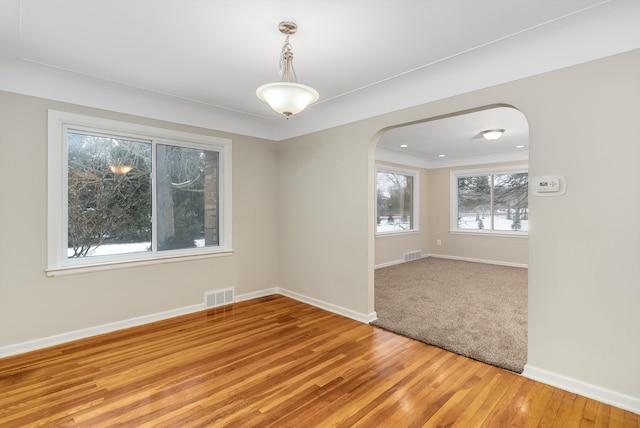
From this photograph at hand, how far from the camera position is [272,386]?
2.26 meters

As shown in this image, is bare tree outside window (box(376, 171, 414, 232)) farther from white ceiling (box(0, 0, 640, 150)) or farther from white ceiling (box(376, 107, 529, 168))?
white ceiling (box(0, 0, 640, 150))

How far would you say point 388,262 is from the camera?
6762 mm

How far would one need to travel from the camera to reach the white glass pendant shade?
77.0 inches

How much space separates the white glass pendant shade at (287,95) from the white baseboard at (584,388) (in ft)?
8.64

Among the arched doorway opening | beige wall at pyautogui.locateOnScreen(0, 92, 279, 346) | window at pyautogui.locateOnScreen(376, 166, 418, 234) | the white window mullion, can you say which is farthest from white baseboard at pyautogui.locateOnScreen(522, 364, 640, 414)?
window at pyautogui.locateOnScreen(376, 166, 418, 234)

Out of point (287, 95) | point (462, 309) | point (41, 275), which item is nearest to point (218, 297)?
point (41, 275)

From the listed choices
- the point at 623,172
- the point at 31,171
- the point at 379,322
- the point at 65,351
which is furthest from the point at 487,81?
the point at 65,351

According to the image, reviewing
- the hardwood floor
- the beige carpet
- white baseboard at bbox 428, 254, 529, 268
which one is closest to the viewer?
the hardwood floor

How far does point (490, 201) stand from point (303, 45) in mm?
6381

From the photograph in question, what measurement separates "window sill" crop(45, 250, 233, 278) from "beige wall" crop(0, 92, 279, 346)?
0.15ft

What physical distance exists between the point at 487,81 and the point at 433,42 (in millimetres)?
604

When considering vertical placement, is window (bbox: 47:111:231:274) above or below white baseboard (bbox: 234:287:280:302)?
above

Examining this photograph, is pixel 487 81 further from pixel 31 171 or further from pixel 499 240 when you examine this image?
pixel 499 240

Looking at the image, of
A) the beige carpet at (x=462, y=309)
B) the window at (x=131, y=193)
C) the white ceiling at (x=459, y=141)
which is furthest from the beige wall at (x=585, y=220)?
the window at (x=131, y=193)
